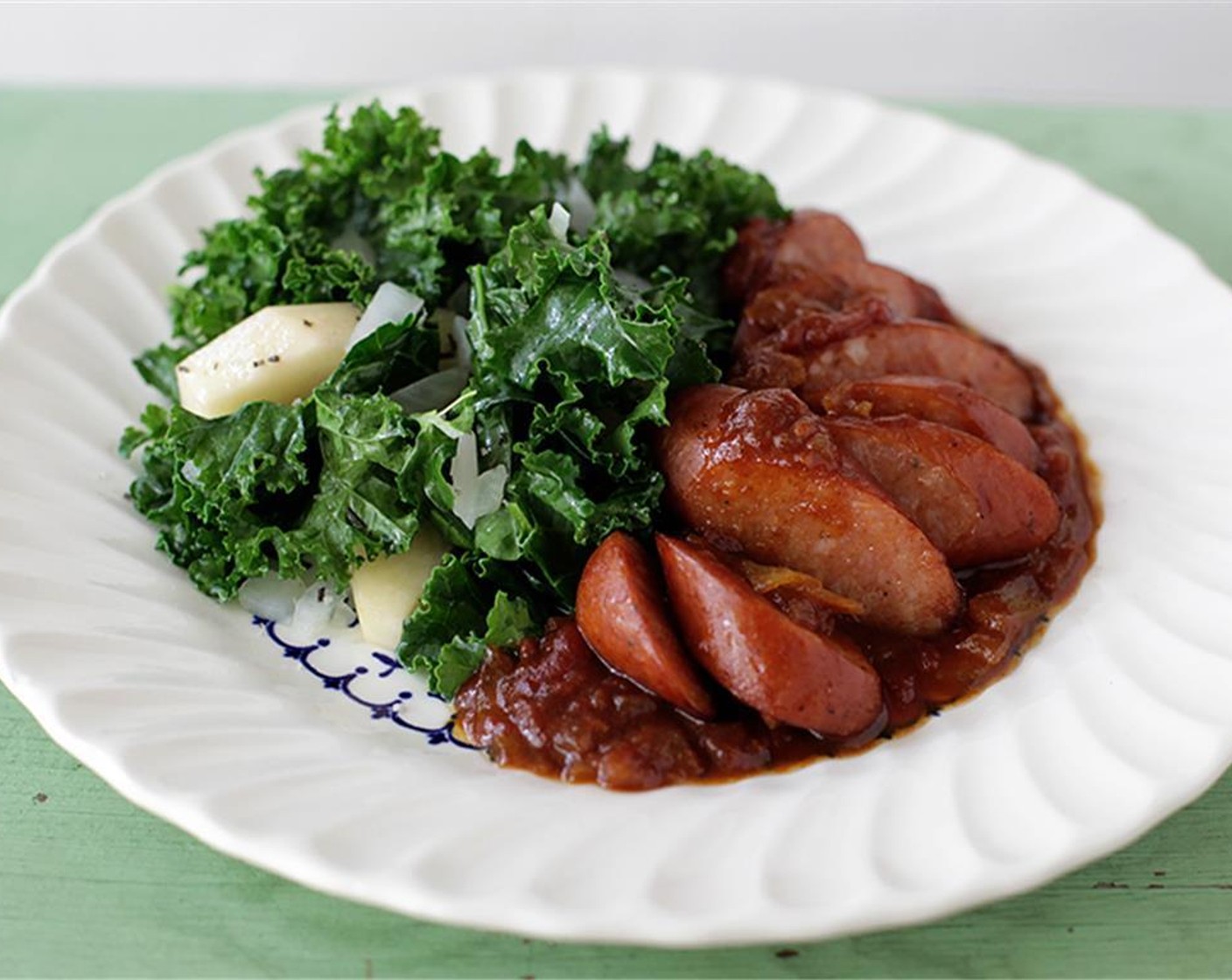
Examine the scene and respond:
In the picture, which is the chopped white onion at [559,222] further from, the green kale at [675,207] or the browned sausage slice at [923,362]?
the browned sausage slice at [923,362]

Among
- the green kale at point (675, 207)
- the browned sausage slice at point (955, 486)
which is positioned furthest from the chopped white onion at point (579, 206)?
the browned sausage slice at point (955, 486)

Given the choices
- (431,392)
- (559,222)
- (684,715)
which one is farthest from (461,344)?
(684,715)

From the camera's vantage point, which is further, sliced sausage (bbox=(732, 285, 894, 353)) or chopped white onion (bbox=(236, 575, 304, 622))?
sliced sausage (bbox=(732, 285, 894, 353))

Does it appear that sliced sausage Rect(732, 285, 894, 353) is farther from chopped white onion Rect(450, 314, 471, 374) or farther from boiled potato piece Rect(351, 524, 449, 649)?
boiled potato piece Rect(351, 524, 449, 649)

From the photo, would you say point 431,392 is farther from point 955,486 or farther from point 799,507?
point 955,486

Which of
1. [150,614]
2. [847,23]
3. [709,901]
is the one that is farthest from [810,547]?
[847,23]

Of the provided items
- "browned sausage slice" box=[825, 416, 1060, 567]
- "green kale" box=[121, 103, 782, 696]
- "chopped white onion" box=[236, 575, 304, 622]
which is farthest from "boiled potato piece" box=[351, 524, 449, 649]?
"browned sausage slice" box=[825, 416, 1060, 567]

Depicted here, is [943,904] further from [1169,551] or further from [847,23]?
[847,23]
